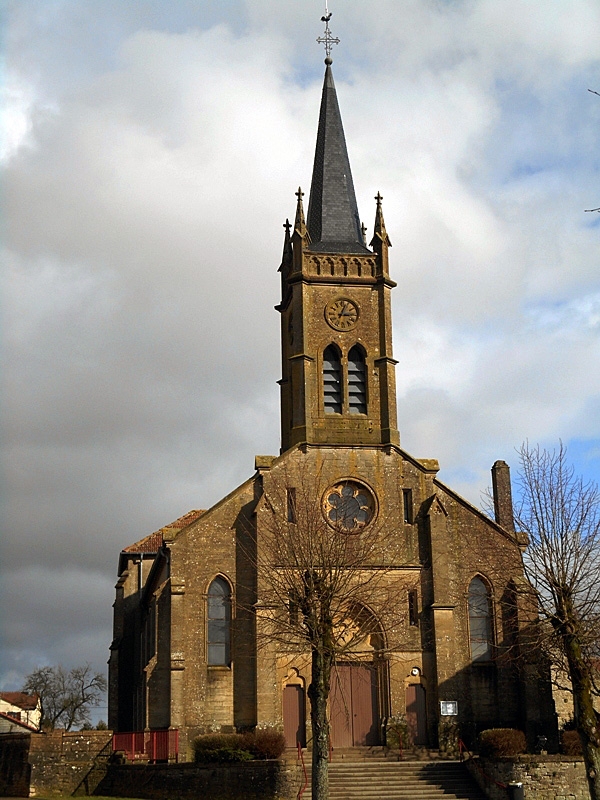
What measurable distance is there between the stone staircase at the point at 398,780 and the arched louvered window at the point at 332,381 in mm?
13664

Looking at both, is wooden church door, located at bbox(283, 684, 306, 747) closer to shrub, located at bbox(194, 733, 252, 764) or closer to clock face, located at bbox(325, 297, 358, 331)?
shrub, located at bbox(194, 733, 252, 764)

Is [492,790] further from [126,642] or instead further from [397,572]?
[126,642]

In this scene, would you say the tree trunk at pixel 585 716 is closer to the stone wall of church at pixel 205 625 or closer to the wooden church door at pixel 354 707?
the wooden church door at pixel 354 707

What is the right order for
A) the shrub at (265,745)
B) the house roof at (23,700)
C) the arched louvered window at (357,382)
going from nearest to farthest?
1. the shrub at (265,745)
2. the arched louvered window at (357,382)
3. the house roof at (23,700)

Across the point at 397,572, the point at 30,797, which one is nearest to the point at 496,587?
the point at 397,572

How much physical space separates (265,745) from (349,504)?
10.2m

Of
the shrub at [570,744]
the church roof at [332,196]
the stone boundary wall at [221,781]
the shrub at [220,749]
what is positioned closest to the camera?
the stone boundary wall at [221,781]

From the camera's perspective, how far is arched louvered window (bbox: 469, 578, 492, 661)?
38.3 meters

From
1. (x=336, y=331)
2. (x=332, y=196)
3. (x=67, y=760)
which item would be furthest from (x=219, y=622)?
(x=332, y=196)

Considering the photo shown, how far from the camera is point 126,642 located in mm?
51062

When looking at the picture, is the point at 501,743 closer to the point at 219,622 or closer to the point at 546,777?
the point at 546,777

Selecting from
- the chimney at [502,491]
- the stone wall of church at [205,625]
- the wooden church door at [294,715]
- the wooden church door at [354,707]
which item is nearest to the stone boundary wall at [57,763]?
the stone wall of church at [205,625]

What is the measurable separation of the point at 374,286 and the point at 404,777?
1985 centimetres

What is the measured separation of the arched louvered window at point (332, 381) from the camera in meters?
41.4
